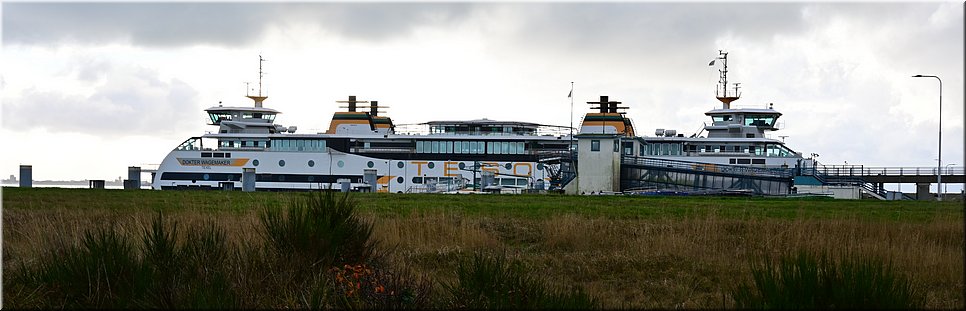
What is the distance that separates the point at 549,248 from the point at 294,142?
178 ft

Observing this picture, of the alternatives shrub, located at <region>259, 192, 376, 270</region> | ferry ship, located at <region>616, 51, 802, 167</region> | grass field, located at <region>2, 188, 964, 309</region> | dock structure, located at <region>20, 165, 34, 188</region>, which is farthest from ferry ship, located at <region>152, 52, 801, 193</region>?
shrub, located at <region>259, 192, 376, 270</region>

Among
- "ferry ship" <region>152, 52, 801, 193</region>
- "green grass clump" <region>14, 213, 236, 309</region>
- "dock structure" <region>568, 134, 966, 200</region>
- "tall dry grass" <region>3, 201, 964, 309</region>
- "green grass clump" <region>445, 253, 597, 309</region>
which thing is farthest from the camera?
"ferry ship" <region>152, 52, 801, 193</region>

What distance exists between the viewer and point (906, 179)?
6000cm

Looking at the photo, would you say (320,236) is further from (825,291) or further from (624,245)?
(825,291)

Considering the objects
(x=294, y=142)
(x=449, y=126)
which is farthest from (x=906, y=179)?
(x=294, y=142)

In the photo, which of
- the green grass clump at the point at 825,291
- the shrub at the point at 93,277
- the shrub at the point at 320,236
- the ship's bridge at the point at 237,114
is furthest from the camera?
Answer: the ship's bridge at the point at 237,114

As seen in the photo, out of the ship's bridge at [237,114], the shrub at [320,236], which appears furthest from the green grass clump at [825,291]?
the ship's bridge at [237,114]

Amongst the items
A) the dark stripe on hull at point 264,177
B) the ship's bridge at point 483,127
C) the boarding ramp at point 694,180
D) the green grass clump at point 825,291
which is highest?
the ship's bridge at point 483,127

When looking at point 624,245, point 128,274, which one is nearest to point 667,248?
point 624,245

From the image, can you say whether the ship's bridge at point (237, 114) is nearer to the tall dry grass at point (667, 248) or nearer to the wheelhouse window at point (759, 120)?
the wheelhouse window at point (759, 120)

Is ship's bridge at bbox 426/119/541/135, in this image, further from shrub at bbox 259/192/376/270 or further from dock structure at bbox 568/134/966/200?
shrub at bbox 259/192/376/270

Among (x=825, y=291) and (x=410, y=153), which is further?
(x=410, y=153)

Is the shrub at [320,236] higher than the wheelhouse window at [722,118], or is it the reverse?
the wheelhouse window at [722,118]

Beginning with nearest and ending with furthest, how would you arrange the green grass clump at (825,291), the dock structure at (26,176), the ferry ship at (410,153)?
the green grass clump at (825,291) < the dock structure at (26,176) < the ferry ship at (410,153)
